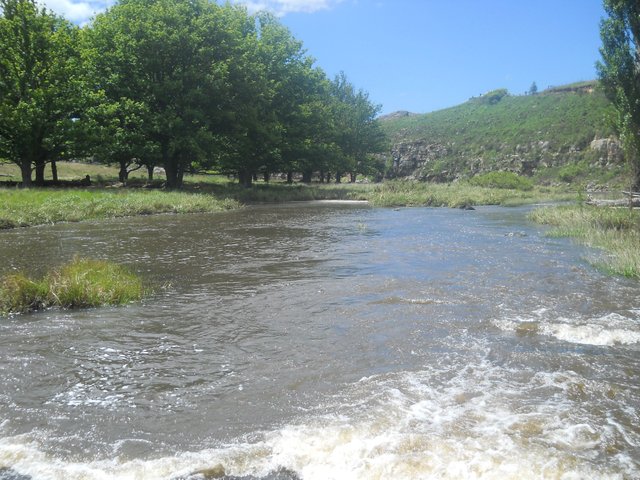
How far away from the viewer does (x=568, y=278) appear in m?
10.8

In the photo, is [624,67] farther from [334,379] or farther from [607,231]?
[334,379]

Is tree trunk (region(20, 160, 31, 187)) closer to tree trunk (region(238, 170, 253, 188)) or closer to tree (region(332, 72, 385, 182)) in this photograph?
tree trunk (region(238, 170, 253, 188))

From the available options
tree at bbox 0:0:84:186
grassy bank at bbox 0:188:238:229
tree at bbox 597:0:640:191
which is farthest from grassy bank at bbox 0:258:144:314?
tree at bbox 0:0:84:186

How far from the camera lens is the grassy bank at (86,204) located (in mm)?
20797

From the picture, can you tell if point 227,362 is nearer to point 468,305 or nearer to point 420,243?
point 468,305

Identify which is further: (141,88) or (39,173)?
(141,88)

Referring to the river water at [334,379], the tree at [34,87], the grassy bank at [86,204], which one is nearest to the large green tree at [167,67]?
the tree at [34,87]

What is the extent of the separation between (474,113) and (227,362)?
124546 mm

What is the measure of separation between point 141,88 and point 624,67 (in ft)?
91.4

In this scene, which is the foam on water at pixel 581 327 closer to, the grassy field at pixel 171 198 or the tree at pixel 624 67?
the tree at pixel 624 67

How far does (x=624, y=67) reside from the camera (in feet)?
63.1

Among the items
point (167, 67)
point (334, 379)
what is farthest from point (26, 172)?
point (334, 379)

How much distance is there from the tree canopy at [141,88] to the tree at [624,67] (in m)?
22.7

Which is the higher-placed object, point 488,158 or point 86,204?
point 488,158
